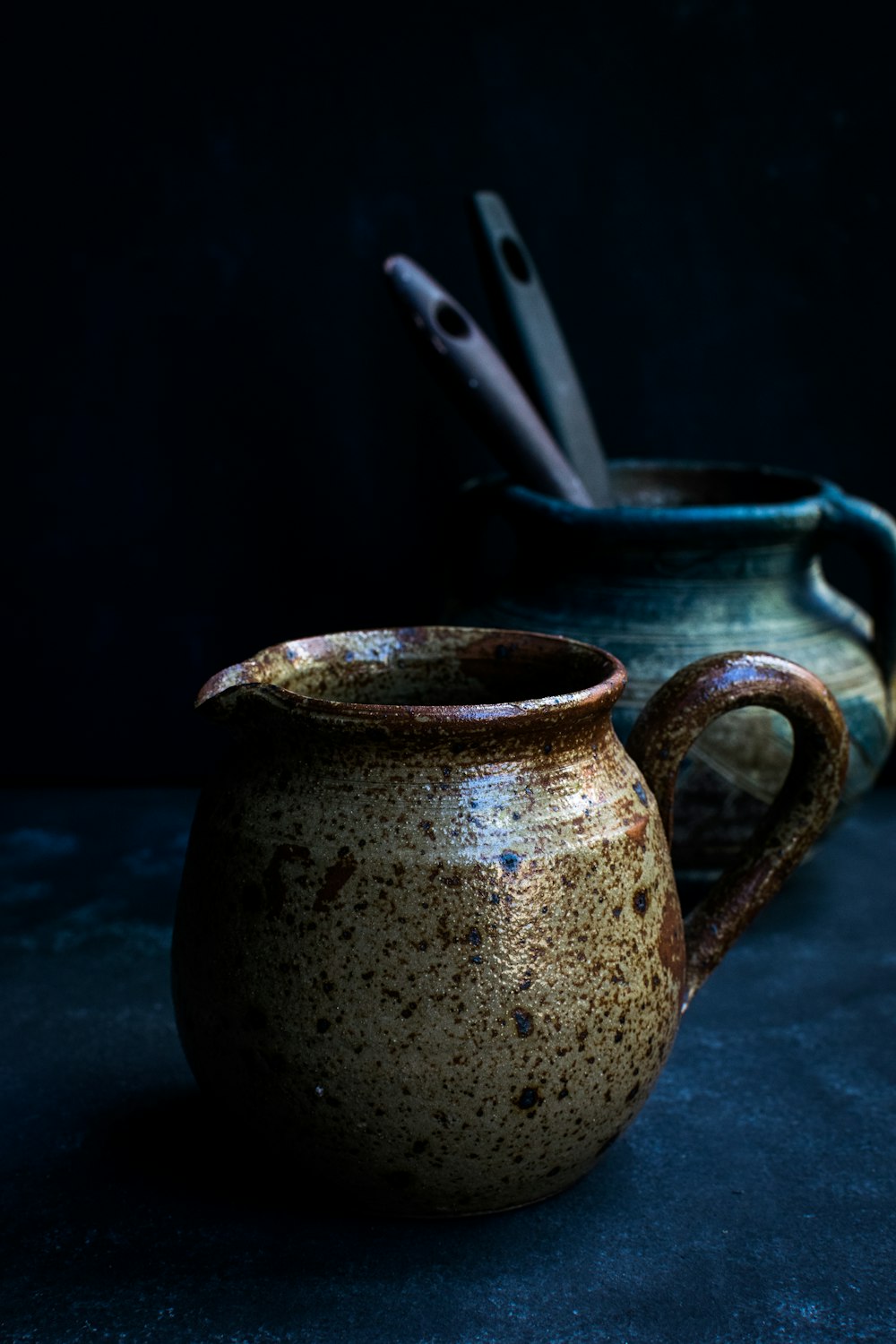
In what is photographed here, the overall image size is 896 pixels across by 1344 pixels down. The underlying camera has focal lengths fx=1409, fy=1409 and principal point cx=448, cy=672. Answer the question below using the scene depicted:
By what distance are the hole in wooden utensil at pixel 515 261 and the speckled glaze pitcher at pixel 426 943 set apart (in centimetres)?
66

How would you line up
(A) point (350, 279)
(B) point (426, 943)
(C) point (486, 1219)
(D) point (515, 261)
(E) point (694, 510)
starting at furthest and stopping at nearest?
(A) point (350, 279) < (D) point (515, 261) < (E) point (694, 510) < (C) point (486, 1219) < (B) point (426, 943)

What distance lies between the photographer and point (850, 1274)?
74cm

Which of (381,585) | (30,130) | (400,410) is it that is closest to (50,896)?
(381,585)

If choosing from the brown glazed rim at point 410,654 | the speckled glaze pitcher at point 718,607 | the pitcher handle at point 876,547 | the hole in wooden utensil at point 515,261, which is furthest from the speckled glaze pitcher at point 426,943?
the hole in wooden utensil at point 515,261

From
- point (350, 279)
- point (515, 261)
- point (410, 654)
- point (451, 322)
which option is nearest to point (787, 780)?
point (410, 654)

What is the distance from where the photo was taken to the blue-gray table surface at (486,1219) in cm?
71

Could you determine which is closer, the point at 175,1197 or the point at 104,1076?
the point at 175,1197

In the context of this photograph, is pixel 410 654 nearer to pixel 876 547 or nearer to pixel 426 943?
pixel 426 943

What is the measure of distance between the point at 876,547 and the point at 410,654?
0.54 meters

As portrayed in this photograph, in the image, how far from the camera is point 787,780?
2.81ft

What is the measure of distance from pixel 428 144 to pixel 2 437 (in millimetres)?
532

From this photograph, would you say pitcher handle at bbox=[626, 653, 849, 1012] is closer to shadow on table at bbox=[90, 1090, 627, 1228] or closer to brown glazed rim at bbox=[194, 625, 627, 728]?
brown glazed rim at bbox=[194, 625, 627, 728]

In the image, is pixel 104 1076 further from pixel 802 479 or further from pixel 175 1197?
pixel 802 479

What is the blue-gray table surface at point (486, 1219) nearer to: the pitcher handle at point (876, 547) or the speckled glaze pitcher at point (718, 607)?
the speckled glaze pitcher at point (718, 607)
